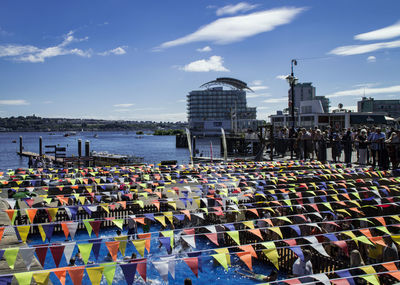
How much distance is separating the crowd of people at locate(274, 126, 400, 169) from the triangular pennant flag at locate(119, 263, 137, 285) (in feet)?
51.1

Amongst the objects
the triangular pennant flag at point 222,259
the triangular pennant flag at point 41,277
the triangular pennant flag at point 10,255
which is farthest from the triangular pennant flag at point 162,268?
the triangular pennant flag at point 10,255

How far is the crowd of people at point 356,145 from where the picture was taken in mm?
19031

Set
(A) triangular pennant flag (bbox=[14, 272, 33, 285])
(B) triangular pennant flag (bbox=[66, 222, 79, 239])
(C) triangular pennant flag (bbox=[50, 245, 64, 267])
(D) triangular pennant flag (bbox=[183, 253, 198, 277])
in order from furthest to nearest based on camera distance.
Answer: (B) triangular pennant flag (bbox=[66, 222, 79, 239]) → (C) triangular pennant flag (bbox=[50, 245, 64, 267]) → (D) triangular pennant flag (bbox=[183, 253, 198, 277]) → (A) triangular pennant flag (bbox=[14, 272, 33, 285])

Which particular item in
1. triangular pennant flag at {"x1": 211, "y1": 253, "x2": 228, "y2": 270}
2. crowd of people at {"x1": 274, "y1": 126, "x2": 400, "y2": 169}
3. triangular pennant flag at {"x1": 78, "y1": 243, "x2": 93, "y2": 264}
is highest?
crowd of people at {"x1": 274, "y1": 126, "x2": 400, "y2": 169}

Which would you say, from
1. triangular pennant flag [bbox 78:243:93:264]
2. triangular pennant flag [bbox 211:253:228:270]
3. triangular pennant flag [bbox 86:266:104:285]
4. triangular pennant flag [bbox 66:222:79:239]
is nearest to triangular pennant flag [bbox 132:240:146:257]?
triangular pennant flag [bbox 78:243:93:264]

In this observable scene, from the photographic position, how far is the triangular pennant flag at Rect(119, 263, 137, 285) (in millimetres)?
7261

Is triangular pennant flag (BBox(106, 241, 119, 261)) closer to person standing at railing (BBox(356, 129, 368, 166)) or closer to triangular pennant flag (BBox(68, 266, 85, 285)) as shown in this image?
triangular pennant flag (BBox(68, 266, 85, 285))

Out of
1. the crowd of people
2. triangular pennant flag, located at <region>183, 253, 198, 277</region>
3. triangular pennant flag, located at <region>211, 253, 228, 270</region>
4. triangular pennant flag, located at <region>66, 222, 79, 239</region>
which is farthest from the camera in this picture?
the crowd of people

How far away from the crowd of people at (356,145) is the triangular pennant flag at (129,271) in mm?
15570

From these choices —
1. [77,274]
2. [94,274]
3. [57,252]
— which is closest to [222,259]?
[94,274]

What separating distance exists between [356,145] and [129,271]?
19932 mm

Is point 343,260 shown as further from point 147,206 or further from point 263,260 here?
point 147,206

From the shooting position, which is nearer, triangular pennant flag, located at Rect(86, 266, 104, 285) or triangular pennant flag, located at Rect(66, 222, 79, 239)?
triangular pennant flag, located at Rect(86, 266, 104, 285)

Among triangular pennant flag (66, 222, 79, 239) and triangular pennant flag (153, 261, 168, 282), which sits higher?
triangular pennant flag (66, 222, 79, 239)
